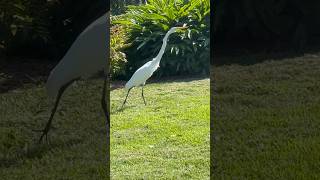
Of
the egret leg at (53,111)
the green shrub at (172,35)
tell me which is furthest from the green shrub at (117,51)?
the egret leg at (53,111)

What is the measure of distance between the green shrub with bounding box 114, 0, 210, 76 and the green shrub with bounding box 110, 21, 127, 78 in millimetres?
43

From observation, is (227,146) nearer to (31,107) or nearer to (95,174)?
(95,174)

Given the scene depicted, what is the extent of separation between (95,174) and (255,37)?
4.90 feet

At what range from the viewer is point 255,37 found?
4422mm

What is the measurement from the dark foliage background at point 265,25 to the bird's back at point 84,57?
89cm

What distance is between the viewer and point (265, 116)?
14.3 ft

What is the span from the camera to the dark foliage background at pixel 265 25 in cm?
434

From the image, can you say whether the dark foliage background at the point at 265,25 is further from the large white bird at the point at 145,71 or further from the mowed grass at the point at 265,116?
the large white bird at the point at 145,71

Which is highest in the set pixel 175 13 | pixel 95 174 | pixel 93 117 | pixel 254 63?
pixel 175 13

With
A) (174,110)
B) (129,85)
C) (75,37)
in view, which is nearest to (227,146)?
(174,110)

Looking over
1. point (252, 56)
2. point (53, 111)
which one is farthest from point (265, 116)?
point (53, 111)

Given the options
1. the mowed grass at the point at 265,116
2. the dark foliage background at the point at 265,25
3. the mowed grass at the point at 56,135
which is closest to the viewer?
the mowed grass at the point at 56,135

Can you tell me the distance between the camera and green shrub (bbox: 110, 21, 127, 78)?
3766 millimetres

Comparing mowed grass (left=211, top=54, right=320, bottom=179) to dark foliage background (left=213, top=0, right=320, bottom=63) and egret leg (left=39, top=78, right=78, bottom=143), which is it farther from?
egret leg (left=39, top=78, right=78, bottom=143)
